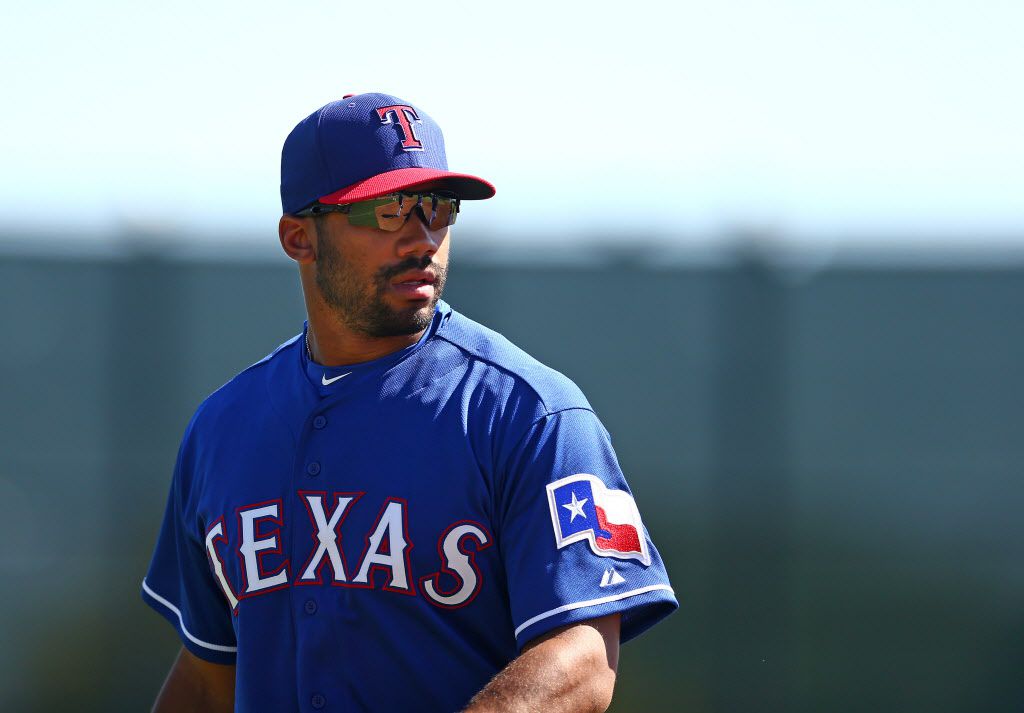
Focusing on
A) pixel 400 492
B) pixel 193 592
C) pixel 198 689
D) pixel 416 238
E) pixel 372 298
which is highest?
pixel 416 238

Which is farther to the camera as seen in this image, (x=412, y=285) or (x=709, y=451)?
(x=709, y=451)

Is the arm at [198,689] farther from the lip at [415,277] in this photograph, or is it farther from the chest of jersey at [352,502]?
the lip at [415,277]

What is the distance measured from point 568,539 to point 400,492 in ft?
1.02

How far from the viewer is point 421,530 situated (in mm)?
2117

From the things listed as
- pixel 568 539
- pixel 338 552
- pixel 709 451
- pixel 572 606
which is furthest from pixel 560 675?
pixel 709 451

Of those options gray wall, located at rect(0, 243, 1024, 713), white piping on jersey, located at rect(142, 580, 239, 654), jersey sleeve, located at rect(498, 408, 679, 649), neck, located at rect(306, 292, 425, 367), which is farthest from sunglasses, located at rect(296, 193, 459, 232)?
gray wall, located at rect(0, 243, 1024, 713)

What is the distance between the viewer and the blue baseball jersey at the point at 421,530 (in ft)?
6.77

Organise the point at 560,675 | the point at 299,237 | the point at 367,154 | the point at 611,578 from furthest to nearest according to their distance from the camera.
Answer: the point at 299,237
the point at 367,154
the point at 611,578
the point at 560,675

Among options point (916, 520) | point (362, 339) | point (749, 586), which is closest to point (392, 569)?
point (362, 339)

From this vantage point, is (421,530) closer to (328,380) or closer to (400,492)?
(400,492)

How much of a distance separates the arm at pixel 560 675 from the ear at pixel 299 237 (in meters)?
0.89

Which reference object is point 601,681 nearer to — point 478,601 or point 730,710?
point 478,601

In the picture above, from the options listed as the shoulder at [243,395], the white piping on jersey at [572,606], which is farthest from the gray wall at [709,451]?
the white piping on jersey at [572,606]

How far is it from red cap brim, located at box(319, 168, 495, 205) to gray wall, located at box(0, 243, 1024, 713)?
13.7ft
